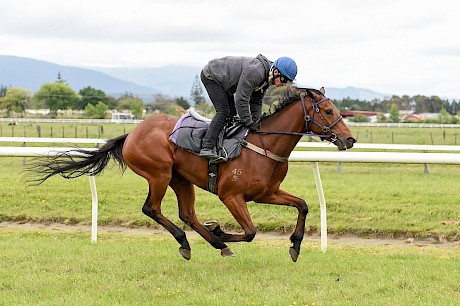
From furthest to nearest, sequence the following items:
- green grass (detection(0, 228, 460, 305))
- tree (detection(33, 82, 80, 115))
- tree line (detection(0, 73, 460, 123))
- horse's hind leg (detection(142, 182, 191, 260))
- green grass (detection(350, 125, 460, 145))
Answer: tree (detection(33, 82, 80, 115)) < tree line (detection(0, 73, 460, 123)) < green grass (detection(350, 125, 460, 145)) < horse's hind leg (detection(142, 182, 191, 260)) < green grass (detection(0, 228, 460, 305))

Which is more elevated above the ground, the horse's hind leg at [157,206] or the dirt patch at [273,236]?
the horse's hind leg at [157,206]

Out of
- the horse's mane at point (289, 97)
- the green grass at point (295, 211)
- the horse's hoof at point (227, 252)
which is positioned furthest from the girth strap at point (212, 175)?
the green grass at point (295, 211)

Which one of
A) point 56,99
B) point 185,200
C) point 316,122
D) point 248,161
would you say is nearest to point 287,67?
point 316,122

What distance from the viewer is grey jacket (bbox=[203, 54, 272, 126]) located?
6.87 m

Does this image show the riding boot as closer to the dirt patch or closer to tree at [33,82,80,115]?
the dirt patch

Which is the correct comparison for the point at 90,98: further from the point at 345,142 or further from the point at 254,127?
the point at 345,142

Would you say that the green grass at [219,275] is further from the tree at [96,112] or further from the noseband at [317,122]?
the tree at [96,112]

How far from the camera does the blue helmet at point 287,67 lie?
6.84 metres

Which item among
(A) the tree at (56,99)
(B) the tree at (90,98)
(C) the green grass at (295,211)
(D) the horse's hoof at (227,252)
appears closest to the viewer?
(D) the horse's hoof at (227,252)

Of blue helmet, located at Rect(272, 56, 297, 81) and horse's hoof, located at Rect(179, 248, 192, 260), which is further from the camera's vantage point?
horse's hoof, located at Rect(179, 248, 192, 260)

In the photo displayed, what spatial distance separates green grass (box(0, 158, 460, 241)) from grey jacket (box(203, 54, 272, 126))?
3.29 metres

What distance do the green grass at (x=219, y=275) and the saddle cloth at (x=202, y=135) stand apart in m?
1.14

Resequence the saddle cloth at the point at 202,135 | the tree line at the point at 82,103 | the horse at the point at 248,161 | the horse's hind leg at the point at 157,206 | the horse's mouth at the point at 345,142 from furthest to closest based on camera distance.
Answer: the tree line at the point at 82,103 → the horse's hind leg at the point at 157,206 → the saddle cloth at the point at 202,135 → the horse at the point at 248,161 → the horse's mouth at the point at 345,142

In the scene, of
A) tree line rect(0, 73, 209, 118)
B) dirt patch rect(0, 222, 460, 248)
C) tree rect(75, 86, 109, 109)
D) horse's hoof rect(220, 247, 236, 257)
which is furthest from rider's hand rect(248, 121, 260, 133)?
tree rect(75, 86, 109, 109)
